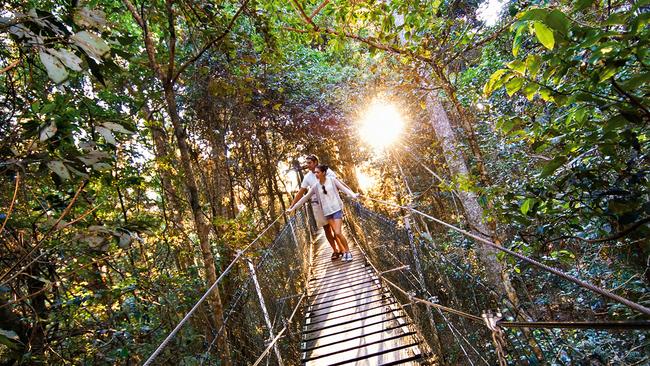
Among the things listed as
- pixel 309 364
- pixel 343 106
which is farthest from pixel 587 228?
pixel 343 106

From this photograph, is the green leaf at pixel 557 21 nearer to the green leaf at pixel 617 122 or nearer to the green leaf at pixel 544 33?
the green leaf at pixel 544 33

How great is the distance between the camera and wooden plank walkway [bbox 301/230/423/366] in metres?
2.25

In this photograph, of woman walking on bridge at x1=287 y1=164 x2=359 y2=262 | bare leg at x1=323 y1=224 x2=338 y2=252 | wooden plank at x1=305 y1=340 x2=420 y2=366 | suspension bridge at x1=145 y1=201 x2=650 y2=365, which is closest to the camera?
suspension bridge at x1=145 y1=201 x2=650 y2=365

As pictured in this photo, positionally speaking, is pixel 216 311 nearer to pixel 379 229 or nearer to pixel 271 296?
pixel 271 296

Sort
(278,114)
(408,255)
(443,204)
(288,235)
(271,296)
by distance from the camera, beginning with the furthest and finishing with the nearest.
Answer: (443,204), (278,114), (288,235), (408,255), (271,296)

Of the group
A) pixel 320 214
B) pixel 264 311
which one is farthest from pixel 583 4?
pixel 320 214

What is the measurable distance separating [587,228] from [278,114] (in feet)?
17.9

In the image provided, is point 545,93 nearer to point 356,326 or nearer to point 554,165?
point 554,165

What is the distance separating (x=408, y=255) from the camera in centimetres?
294

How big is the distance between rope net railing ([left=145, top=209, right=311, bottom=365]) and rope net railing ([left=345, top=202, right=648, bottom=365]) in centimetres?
87

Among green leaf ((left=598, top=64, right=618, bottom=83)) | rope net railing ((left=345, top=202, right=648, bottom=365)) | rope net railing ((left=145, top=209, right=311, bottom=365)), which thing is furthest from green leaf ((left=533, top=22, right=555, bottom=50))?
rope net railing ((left=145, top=209, right=311, bottom=365))

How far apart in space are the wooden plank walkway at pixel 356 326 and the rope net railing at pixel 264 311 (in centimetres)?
15

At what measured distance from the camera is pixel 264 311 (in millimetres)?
2045

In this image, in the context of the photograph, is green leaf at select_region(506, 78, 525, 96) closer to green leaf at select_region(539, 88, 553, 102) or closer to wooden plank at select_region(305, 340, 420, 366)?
green leaf at select_region(539, 88, 553, 102)
